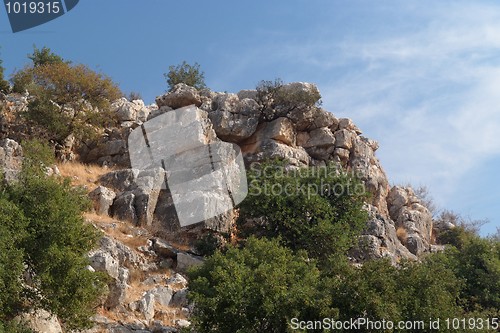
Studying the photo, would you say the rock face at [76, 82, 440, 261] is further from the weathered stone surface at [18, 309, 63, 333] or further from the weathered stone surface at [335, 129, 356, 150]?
the weathered stone surface at [18, 309, 63, 333]

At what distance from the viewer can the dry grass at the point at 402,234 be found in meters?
38.1

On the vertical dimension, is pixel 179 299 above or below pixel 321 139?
below

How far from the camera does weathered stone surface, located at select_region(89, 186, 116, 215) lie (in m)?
30.6

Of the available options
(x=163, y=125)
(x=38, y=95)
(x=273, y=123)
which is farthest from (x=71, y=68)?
(x=273, y=123)

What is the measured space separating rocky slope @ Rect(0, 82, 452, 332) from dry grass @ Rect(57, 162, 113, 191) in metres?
0.64

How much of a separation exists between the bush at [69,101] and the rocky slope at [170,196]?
1.10 meters

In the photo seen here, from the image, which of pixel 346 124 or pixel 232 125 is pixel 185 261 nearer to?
pixel 232 125

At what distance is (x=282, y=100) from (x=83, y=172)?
45.4 feet

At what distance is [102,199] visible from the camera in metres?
30.8

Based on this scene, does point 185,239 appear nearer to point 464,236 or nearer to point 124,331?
point 124,331

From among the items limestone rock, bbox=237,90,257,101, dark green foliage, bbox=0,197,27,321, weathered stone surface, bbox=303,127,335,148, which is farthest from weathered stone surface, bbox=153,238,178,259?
limestone rock, bbox=237,90,257,101

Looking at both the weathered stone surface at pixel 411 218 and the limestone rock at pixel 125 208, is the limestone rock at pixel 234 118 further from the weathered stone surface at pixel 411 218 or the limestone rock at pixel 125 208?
the weathered stone surface at pixel 411 218

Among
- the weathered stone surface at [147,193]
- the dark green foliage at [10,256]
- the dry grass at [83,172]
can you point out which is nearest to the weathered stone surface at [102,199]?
the dry grass at [83,172]

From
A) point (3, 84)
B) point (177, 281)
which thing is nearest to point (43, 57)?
point (3, 84)
